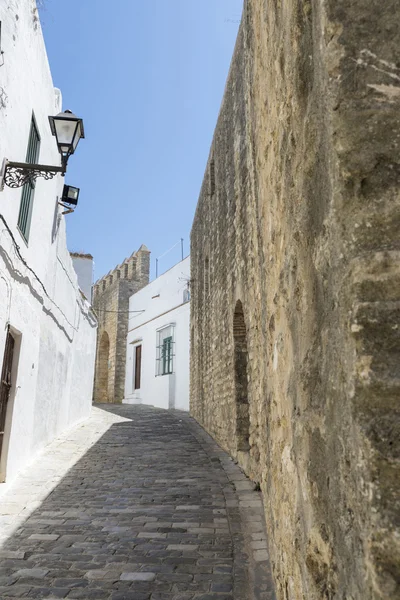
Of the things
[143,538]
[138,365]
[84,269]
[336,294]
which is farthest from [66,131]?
[138,365]

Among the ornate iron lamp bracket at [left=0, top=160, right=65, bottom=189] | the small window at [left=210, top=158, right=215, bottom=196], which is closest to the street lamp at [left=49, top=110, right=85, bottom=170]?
the ornate iron lamp bracket at [left=0, top=160, right=65, bottom=189]

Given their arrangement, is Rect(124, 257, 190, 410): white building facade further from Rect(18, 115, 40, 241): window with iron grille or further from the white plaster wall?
Rect(18, 115, 40, 241): window with iron grille

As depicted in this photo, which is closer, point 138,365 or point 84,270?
point 84,270

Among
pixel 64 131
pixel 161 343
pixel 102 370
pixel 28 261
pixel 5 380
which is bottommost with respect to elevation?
pixel 5 380

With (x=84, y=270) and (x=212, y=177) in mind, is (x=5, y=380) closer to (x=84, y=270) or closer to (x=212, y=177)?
(x=212, y=177)

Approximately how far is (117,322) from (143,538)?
1911 cm

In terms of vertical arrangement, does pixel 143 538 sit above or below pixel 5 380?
below

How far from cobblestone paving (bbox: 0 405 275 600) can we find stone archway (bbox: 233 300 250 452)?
1.42ft

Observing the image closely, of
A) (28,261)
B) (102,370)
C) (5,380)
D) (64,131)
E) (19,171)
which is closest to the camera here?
(19,171)

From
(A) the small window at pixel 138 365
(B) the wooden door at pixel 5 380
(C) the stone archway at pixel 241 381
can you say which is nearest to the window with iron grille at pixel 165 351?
(A) the small window at pixel 138 365

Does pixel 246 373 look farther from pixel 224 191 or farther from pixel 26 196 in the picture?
pixel 26 196

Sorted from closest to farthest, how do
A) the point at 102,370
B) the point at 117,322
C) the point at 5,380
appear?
the point at 5,380
the point at 117,322
the point at 102,370

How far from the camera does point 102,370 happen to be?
24.3 metres

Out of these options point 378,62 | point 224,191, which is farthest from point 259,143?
point 224,191
